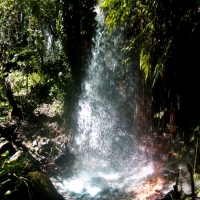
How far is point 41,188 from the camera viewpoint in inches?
155

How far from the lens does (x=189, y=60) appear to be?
367 centimetres

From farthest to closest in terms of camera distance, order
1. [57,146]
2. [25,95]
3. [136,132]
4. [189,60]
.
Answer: [25,95] → [57,146] → [136,132] → [189,60]

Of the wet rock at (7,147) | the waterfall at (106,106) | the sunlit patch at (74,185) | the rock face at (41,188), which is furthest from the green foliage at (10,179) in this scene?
the waterfall at (106,106)

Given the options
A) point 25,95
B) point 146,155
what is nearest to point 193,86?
point 146,155

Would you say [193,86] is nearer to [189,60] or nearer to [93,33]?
[189,60]

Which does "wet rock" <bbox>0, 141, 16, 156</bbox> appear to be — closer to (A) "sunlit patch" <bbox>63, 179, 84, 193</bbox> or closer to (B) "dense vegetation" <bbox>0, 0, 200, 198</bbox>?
(A) "sunlit patch" <bbox>63, 179, 84, 193</bbox>

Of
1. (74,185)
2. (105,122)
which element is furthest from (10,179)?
(105,122)

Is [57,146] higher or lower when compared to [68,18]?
lower

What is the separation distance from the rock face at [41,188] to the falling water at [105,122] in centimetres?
112

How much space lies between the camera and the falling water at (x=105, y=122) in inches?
218

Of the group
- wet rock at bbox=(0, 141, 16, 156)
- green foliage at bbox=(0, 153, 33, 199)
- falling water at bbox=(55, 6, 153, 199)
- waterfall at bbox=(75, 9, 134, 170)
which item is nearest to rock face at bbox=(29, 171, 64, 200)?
green foliage at bbox=(0, 153, 33, 199)

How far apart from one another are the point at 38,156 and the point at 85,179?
A: 1463mm

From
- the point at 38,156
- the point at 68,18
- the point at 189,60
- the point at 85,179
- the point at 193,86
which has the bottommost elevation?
the point at 85,179

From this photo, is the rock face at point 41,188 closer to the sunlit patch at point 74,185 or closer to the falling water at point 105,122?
the sunlit patch at point 74,185
